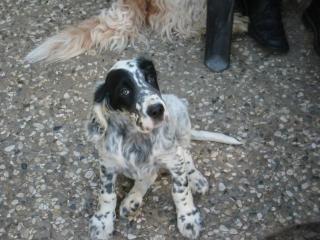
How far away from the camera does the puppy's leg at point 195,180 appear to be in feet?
10.9

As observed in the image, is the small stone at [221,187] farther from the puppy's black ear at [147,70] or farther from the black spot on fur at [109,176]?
the puppy's black ear at [147,70]

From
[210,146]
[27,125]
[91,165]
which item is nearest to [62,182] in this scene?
[91,165]

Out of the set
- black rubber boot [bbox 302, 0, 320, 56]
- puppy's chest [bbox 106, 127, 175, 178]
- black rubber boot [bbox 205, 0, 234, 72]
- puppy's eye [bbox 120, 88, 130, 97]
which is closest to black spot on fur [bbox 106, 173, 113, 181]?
puppy's chest [bbox 106, 127, 175, 178]

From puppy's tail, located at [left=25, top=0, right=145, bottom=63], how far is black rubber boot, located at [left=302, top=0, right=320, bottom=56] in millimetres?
1257

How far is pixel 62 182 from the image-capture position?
3518mm

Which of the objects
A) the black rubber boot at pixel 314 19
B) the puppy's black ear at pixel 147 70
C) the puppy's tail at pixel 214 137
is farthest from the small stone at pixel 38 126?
the black rubber boot at pixel 314 19

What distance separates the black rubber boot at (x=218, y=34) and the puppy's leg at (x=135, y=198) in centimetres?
122

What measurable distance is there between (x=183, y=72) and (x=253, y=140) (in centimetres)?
82

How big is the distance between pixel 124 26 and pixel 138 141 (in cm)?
169

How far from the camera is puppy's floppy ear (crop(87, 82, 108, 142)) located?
8.97ft

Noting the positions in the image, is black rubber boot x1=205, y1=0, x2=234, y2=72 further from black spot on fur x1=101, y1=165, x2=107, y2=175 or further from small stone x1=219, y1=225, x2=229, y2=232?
black spot on fur x1=101, y1=165, x2=107, y2=175

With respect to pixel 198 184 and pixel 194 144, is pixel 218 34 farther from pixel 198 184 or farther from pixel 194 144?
pixel 198 184

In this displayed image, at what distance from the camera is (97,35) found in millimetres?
4328

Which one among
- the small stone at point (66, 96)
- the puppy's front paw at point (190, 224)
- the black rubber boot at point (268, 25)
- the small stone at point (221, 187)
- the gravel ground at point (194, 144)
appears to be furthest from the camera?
the black rubber boot at point (268, 25)
